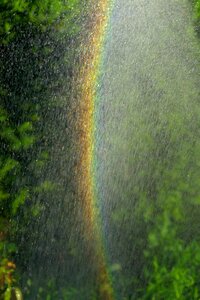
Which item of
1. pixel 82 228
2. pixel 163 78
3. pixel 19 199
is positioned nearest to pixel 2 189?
pixel 19 199

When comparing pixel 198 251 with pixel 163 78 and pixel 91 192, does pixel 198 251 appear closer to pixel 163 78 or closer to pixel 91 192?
pixel 91 192

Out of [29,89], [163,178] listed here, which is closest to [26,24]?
[29,89]

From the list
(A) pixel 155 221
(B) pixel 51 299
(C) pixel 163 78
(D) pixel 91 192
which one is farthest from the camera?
(C) pixel 163 78

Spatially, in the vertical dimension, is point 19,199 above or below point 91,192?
above

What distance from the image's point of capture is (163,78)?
238 inches

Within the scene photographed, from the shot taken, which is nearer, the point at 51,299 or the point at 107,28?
the point at 51,299

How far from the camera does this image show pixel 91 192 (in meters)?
5.11

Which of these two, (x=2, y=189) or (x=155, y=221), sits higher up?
(x=2, y=189)

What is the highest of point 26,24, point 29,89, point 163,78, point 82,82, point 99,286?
point 26,24

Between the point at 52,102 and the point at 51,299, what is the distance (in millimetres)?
1661

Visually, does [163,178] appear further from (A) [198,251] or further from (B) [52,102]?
(B) [52,102]

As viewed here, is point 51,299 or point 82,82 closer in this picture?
point 51,299

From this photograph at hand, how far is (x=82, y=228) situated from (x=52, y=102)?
44.6 inches

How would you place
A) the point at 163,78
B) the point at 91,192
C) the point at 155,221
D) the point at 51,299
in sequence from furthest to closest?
1. the point at 163,78
2. the point at 91,192
3. the point at 155,221
4. the point at 51,299
